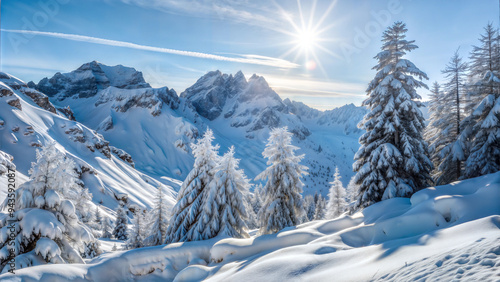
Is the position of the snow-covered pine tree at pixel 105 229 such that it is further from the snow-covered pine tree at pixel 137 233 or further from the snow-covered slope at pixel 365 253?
the snow-covered slope at pixel 365 253

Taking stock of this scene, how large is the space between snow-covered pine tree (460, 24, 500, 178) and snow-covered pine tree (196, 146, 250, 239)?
48.6 feet

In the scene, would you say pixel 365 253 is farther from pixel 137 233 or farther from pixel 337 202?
pixel 337 202

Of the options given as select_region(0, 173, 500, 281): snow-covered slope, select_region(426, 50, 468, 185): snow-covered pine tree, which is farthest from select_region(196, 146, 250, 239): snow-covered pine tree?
select_region(426, 50, 468, 185): snow-covered pine tree

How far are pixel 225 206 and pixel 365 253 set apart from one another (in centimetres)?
1119

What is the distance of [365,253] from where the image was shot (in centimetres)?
634

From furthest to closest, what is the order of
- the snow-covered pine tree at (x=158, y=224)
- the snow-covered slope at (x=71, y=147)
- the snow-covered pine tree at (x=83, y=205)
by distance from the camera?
1. the snow-covered slope at (x=71, y=147)
2. the snow-covered pine tree at (x=158, y=224)
3. the snow-covered pine tree at (x=83, y=205)

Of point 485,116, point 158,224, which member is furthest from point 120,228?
point 485,116

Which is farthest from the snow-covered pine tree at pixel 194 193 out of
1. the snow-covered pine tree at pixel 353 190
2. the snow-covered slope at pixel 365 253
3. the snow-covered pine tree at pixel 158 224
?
the snow-covered pine tree at pixel 353 190

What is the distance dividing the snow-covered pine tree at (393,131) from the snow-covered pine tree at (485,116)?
2967mm

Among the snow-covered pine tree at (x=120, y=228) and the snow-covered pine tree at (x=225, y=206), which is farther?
the snow-covered pine tree at (x=120, y=228)

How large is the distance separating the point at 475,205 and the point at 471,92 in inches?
483

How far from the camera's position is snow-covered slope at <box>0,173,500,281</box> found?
14.8 ft

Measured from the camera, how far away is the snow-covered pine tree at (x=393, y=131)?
48.4 ft

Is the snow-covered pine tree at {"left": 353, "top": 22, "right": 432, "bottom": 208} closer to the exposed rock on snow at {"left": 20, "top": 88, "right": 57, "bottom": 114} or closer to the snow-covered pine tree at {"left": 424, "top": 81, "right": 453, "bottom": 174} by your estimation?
the snow-covered pine tree at {"left": 424, "top": 81, "right": 453, "bottom": 174}
